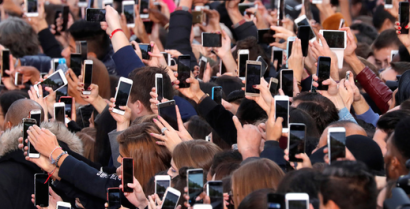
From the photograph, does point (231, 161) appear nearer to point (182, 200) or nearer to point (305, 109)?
point (182, 200)

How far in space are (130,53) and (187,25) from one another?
1.07m

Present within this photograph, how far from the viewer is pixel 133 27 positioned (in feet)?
22.1

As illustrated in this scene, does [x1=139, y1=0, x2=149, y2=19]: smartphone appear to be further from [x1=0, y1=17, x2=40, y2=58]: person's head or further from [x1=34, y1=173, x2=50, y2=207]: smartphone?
[x1=34, y1=173, x2=50, y2=207]: smartphone

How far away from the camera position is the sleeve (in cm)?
496

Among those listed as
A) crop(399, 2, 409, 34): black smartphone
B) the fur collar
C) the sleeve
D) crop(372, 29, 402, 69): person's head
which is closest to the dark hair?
crop(372, 29, 402, 69): person's head

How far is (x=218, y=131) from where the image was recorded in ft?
13.3

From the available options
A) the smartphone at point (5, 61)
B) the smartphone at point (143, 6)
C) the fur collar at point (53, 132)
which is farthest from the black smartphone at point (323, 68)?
the smartphone at point (5, 61)

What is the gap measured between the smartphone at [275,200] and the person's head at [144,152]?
1425 mm

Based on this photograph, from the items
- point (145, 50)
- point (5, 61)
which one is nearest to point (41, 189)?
point (145, 50)

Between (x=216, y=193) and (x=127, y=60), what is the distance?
252 centimetres

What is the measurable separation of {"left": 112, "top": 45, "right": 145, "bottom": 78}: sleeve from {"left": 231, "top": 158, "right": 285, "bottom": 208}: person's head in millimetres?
2397

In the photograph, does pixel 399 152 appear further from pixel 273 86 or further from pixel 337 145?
pixel 273 86

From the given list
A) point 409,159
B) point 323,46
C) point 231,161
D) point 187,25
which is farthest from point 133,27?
point 409,159

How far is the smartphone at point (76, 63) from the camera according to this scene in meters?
5.58
